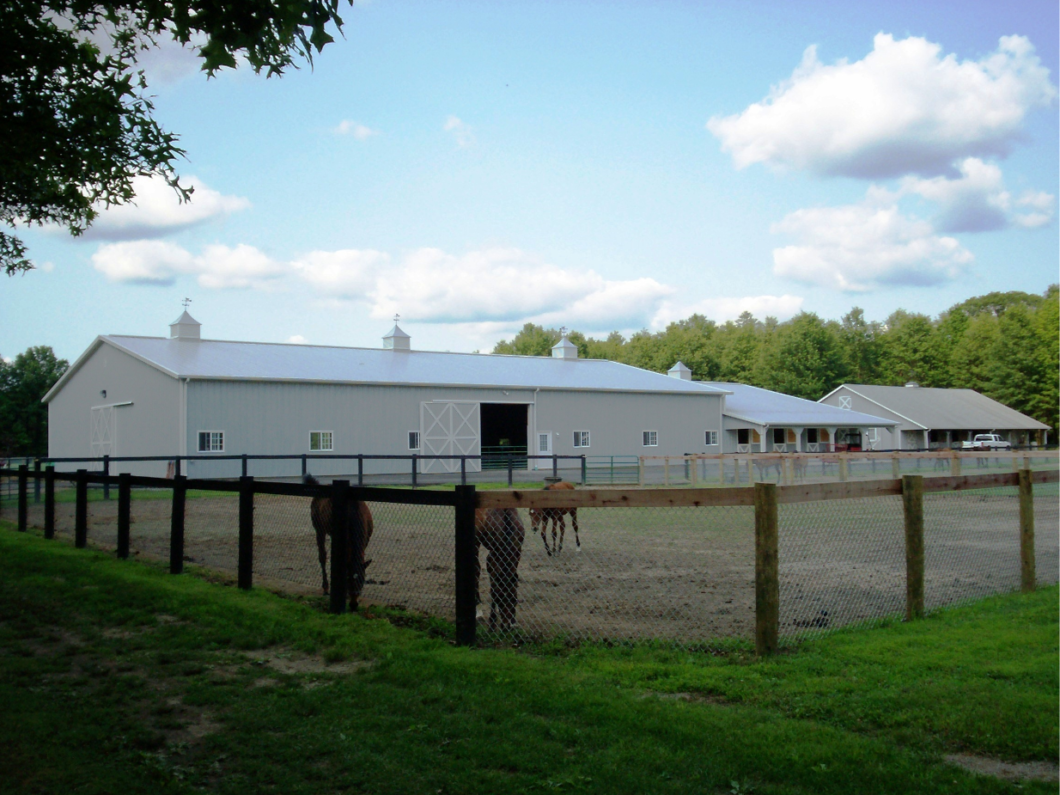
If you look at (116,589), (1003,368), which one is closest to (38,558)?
(116,589)

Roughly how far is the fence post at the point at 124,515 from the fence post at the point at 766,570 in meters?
7.82

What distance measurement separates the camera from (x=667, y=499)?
6.15 meters

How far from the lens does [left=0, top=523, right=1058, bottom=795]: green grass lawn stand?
3.97 metres

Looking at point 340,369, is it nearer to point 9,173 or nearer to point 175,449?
point 175,449

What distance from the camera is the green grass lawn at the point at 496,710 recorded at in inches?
156

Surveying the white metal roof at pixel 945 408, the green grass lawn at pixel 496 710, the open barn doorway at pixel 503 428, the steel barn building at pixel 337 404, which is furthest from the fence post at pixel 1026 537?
the white metal roof at pixel 945 408

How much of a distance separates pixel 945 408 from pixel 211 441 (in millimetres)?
55143

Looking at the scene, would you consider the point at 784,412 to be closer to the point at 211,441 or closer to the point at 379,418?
the point at 379,418

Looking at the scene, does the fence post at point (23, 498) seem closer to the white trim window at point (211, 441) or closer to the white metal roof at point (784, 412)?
the white trim window at point (211, 441)

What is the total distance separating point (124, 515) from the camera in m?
10.6

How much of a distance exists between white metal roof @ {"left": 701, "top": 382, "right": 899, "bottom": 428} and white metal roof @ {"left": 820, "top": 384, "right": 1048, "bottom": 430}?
381 inches

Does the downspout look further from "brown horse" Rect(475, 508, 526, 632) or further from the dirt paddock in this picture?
"brown horse" Rect(475, 508, 526, 632)

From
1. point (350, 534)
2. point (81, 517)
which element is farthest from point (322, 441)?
point (350, 534)

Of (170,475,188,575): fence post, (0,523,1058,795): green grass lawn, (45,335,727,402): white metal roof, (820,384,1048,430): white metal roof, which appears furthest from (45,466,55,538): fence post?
(820,384,1048,430): white metal roof
